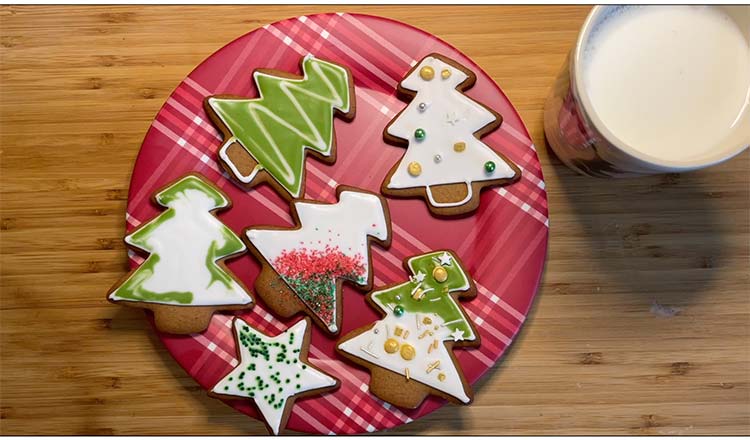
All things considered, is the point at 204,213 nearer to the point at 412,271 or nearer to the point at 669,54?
the point at 412,271

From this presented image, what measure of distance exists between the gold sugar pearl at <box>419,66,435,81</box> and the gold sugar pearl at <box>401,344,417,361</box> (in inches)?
17.2

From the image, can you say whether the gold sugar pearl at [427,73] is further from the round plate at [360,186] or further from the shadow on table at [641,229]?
the shadow on table at [641,229]

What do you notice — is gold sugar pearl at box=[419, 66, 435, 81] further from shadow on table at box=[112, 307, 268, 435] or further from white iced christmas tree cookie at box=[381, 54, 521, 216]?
shadow on table at box=[112, 307, 268, 435]

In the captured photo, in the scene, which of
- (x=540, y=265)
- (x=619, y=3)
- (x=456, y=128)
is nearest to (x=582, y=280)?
(x=540, y=265)

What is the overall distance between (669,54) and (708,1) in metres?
0.09

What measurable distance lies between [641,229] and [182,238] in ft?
2.55

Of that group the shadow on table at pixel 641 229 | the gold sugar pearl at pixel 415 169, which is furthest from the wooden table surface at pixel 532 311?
the gold sugar pearl at pixel 415 169

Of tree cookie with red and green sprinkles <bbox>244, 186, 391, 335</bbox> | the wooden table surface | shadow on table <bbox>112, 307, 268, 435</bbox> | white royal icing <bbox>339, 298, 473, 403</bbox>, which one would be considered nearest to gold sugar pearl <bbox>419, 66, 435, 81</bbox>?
the wooden table surface

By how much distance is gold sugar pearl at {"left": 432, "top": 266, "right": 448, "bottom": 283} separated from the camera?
0.95 metres

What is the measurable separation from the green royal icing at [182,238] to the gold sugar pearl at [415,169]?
0.30 meters

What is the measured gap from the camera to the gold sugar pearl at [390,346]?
0.95m

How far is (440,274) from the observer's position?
0.95m

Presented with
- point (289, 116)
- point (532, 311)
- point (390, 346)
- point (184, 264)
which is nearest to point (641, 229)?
point (532, 311)

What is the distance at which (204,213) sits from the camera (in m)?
0.96
